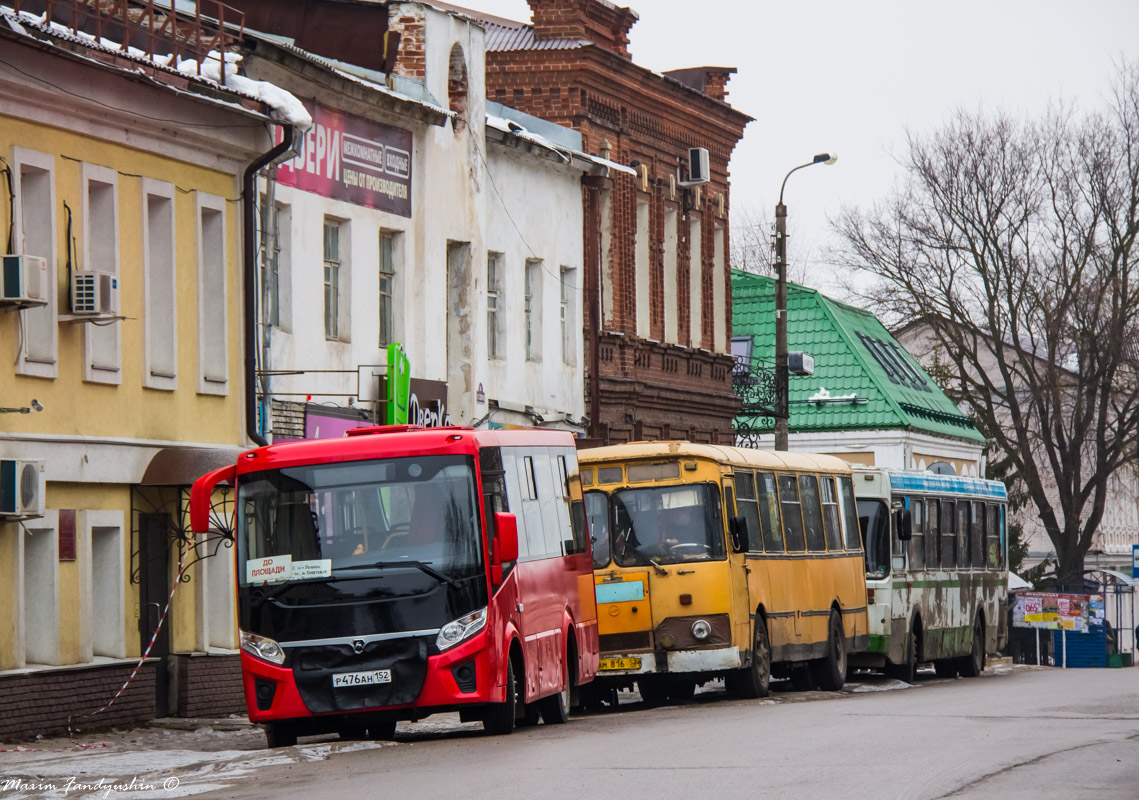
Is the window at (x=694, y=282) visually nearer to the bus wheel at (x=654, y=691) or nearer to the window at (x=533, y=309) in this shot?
the window at (x=533, y=309)

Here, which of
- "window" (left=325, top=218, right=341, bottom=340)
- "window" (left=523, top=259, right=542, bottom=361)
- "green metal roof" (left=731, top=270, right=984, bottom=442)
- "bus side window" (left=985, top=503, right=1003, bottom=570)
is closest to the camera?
"window" (left=325, top=218, right=341, bottom=340)

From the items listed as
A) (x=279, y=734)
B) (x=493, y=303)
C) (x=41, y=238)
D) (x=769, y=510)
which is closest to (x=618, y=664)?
(x=769, y=510)


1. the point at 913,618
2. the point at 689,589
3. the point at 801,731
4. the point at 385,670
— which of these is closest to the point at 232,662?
the point at 689,589

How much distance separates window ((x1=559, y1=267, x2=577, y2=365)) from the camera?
37.0 m

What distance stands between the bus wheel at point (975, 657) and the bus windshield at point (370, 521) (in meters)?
20.1

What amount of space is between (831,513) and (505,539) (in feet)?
40.5

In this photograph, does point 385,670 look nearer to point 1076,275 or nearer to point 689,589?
point 689,589

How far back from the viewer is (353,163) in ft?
92.5

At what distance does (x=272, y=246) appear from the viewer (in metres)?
25.8

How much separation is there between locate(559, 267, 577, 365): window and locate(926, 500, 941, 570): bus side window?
6.88m

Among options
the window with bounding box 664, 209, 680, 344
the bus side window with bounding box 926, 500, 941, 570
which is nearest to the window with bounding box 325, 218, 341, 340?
A: the bus side window with bounding box 926, 500, 941, 570

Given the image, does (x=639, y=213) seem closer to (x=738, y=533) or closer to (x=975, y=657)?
(x=975, y=657)

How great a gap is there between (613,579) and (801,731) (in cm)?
687

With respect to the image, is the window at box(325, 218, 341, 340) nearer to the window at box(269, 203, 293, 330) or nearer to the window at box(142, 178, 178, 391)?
the window at box(269, 203, 293, 330)
